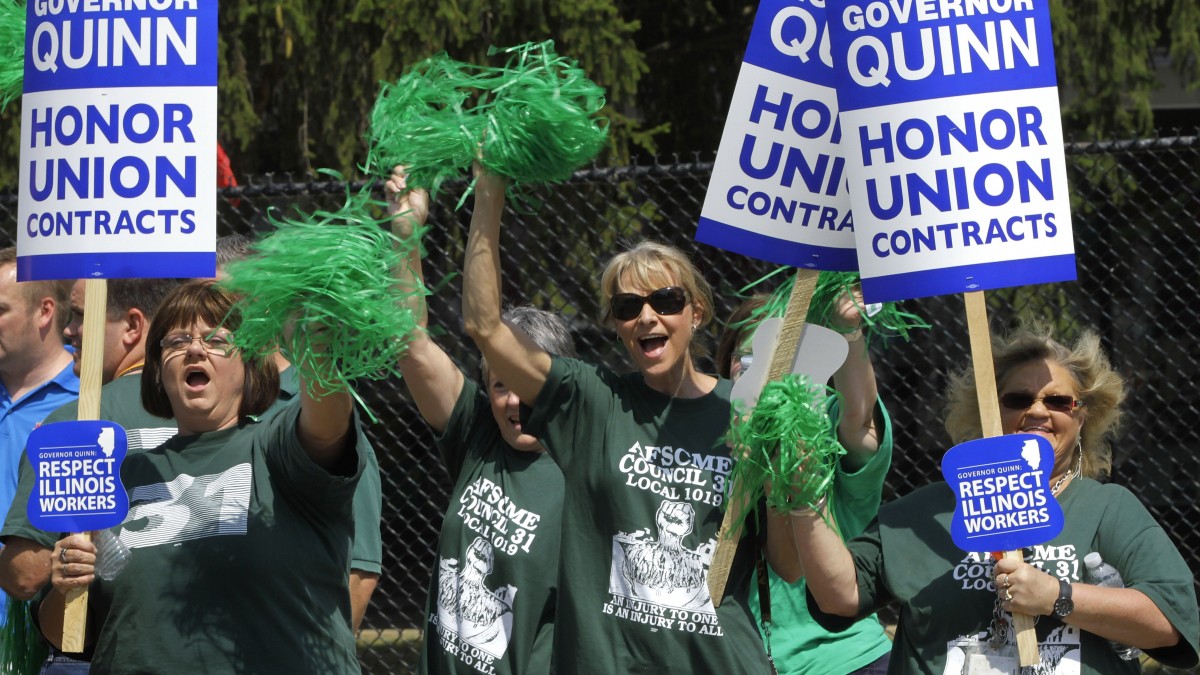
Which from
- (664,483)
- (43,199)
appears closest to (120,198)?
(43,199)

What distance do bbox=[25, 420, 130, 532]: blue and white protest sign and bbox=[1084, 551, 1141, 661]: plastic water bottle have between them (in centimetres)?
191

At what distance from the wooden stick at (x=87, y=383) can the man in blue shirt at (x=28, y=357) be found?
3.14ft

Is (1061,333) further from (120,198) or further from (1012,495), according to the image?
(120,198)

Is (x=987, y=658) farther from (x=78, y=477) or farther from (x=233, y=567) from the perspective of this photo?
(x=78, y=477)

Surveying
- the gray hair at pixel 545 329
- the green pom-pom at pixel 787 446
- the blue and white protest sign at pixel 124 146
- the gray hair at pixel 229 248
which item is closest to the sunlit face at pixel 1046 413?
the green pom-pom at pixel 787 446

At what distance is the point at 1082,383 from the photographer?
308cm

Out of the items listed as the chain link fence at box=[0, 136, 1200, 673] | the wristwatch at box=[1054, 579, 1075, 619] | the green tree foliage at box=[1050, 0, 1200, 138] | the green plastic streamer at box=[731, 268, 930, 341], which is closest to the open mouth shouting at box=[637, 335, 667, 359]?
the green plastic streamer at box=[731, 268, 930, 341]

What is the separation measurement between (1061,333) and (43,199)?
4.69m

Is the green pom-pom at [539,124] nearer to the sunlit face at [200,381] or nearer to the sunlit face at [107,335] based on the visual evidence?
the sunlit face at [200,381]

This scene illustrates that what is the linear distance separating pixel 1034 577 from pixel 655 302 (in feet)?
3.09

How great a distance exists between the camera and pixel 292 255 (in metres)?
2.60

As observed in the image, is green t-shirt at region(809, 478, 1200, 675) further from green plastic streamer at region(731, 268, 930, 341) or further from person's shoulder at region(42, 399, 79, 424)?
person's shoulder at region(42, 399, 79, 424)

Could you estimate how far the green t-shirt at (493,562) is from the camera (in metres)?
3.36

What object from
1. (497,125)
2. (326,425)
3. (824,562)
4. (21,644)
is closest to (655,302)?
(497,125)
